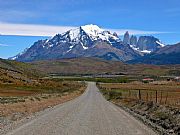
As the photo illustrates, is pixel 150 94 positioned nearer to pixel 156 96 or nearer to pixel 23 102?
pixel 156 96

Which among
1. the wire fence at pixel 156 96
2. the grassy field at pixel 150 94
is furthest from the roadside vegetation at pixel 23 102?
the wire fence at pixel 156 96

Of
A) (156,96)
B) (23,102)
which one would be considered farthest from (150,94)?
(23,102)

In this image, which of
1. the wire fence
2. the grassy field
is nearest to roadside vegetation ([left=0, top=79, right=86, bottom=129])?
the grassy field

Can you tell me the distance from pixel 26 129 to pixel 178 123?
845cm

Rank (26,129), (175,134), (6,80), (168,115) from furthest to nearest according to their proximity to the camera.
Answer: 1. (6,80)
2. (168,115)
3. (26,129)
4. (175,134)

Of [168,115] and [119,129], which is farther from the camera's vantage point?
[168,115]

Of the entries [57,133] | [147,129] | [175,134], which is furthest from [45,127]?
[175,134]

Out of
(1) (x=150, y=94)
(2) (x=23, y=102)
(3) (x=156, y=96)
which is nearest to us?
(3) (x=156, y=96)

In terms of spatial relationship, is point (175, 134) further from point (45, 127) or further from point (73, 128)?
point (45, 127)

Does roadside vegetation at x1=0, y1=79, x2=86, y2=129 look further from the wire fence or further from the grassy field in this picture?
the wire fence

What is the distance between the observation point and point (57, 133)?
2144 centimetres

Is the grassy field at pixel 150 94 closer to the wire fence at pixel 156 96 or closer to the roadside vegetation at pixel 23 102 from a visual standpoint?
the wire fence at pixel 156 96

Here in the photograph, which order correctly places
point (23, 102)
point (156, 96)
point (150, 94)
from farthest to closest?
point (150, 94), point (23, 102), point (156, 96)

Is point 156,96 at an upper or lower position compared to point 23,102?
upper
